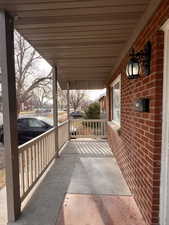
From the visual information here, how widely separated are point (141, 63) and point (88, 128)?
491 cm

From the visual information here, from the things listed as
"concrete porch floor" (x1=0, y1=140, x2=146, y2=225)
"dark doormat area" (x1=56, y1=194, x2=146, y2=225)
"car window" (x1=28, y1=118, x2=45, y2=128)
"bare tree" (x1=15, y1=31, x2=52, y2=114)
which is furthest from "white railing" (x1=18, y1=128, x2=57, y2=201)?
"bare tree" (x1=15, y1=31, x2=52, y2=114)

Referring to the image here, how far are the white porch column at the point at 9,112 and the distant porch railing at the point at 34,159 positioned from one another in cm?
22

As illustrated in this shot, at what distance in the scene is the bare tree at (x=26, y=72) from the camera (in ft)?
32.0

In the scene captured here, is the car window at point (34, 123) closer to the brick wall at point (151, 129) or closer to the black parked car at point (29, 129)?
the black parked car at point (29, 129)

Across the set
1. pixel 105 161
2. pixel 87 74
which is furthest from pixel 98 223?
pixel 87 74

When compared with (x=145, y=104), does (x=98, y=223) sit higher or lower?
lower

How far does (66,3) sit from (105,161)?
331cm

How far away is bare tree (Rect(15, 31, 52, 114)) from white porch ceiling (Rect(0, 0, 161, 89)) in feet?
24.7

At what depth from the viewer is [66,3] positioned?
1.60 m

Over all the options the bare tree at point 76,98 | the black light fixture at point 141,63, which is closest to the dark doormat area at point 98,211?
the black light fixture at point 141,63

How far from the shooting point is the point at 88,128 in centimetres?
658

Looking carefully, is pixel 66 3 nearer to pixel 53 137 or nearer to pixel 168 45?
pixel 168 45

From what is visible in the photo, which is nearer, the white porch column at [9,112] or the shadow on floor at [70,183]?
the white porch column at [9,112]

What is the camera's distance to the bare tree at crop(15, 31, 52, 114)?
9750 mm
